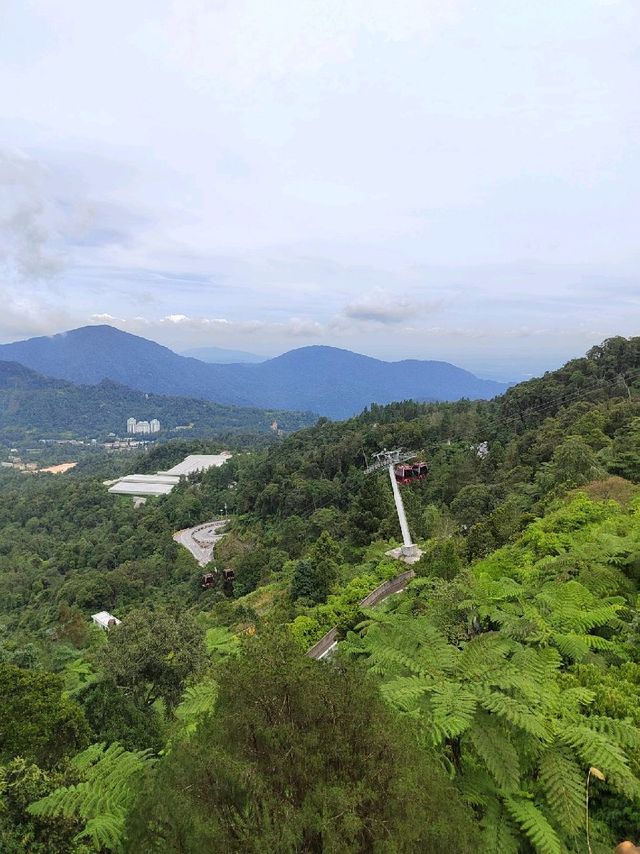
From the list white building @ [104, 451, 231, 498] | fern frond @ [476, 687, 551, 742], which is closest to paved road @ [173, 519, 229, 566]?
white building @ [104, 451, 231, 498]

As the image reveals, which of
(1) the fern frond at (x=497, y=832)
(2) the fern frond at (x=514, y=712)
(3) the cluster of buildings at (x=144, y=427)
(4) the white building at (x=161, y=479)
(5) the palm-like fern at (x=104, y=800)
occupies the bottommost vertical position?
(4) the white building at (x=161, y=479)

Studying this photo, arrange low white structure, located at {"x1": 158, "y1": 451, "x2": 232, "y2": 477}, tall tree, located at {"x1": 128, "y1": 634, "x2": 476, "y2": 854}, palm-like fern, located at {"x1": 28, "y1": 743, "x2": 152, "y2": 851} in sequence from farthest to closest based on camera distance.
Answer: low white structure, located at {"x1": 158, "y1": 451, "x2": 232, "y2": 477} < palm-like fern, located at {"x1": 28, "y1": 743, "x2": 152, "y2": 851} < tall tree, located at {"x1": 128, "y1": 634, "x2": 476, "y2": 854}

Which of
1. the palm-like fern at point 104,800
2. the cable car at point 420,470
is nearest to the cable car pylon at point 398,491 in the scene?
the cable car at point 420,470

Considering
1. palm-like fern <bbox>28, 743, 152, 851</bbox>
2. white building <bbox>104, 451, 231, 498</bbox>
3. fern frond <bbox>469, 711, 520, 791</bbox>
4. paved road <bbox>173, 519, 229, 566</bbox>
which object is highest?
fern frond <bbox>469, 711, 520, 791</bbox>

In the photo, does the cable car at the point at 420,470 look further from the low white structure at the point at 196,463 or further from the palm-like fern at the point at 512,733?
the low white structure at the point at 196,463

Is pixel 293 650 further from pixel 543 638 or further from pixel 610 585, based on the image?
pixel 610 585

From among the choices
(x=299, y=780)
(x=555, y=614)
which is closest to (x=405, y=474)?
(x=555, y=614)

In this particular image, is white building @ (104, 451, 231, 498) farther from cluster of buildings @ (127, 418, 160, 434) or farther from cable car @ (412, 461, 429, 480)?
cluster of buildings @ (127, 418, 160, 434)
